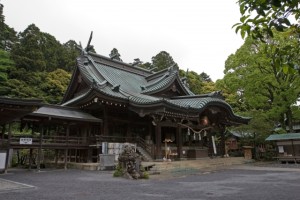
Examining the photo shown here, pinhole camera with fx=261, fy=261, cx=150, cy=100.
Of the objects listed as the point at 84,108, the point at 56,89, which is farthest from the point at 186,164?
the point at 56,89

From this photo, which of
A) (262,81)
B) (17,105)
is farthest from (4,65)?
(262,81)

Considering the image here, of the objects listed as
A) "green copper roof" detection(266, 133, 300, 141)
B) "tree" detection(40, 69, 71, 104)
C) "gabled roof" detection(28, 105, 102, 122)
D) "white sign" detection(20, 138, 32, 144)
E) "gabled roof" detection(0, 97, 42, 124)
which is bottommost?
"white sign" detection(20, 138, 32, 144)

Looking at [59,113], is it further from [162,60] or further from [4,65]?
[162,60]

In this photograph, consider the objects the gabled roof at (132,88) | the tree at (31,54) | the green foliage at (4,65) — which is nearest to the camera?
the gabled roof at (132,88)

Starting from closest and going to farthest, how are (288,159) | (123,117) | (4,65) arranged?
(123,117), (288,159), (4,65)

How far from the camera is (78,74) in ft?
80.7

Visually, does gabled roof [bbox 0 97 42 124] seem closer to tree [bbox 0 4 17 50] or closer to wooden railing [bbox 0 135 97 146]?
wooden railing [bbox 0 135 97 146]

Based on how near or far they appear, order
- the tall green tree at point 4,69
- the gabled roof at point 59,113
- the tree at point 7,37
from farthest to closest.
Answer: the tree at point 7,37 → the tall green tree at point 4,69 → the gabled roof at point 59,113

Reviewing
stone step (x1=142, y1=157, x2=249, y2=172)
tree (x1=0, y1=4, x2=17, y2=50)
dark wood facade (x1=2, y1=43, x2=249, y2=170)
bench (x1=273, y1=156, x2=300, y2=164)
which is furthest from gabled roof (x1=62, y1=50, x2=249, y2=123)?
tree (x1=0, y1=4, x2=17, y2=50)

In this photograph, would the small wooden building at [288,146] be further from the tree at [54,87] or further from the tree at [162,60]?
the tree at [162,60]

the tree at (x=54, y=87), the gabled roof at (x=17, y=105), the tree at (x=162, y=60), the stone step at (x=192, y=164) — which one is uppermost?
the tree at (x=162, y=60)

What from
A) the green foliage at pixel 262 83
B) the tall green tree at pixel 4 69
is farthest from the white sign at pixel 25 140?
the tall green tree at pixel 4 69

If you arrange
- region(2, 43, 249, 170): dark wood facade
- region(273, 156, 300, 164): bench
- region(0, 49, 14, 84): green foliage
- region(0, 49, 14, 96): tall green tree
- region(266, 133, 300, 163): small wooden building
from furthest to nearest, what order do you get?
region(0, 49, 14, 84): green foliage, region(0, 49, 14, 96): tall green tree, region(266, 133, 300, 163): small wooden building, region(273, 156, 300, 164): bench, region(2, 43, 249, 170): dark wood facade

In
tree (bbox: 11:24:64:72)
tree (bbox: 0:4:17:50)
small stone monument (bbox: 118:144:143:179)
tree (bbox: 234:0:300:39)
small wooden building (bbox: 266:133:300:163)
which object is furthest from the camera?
tree (bbox: 0:4:17:50)
